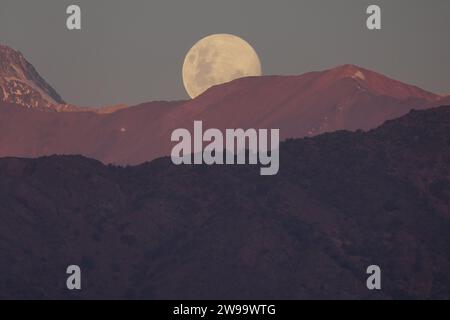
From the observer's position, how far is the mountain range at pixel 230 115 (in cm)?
13550

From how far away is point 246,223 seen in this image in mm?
86000

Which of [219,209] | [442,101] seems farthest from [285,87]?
[219,209]

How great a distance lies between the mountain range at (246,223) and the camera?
81.1m

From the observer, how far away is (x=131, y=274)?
277 ft

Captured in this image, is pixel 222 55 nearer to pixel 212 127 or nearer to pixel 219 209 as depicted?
pixel 212 127

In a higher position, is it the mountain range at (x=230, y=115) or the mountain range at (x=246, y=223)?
the mountain range at (x=230, y=115)

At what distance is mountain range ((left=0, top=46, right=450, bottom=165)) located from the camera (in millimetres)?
135500

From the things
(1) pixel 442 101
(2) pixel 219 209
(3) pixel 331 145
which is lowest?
(2) pixel 219 209

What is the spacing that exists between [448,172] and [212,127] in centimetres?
4431

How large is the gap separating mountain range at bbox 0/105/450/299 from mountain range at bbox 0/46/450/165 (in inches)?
1383

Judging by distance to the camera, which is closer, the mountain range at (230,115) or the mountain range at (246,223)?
the mountain range at (246,223)

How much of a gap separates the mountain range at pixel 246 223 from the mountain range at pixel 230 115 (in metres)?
35.1

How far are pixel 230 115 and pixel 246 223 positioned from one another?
52.0 meters
